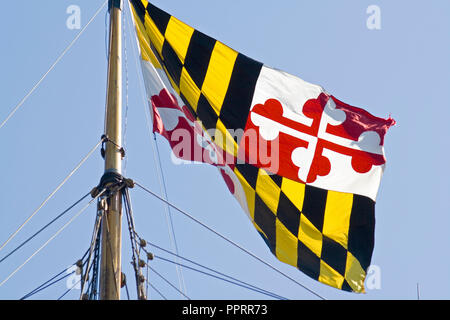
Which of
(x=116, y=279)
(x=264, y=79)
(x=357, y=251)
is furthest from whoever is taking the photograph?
(x=264, y=79)

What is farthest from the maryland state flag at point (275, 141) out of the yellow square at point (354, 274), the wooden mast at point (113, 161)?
the wooden mast at point (113, 161)

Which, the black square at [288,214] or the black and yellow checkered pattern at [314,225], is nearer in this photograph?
the black and yellow checkered pattern at [314,225]

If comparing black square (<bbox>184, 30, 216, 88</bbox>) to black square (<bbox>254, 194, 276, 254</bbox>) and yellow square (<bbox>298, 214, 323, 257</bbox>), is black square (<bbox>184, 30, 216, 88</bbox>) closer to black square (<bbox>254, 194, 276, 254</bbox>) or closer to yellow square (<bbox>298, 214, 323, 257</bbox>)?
black square (<bbox>254, 194, 276, 254</bbox>)

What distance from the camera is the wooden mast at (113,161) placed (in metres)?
12.1

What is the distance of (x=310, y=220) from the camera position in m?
14.8

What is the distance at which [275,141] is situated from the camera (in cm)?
1507

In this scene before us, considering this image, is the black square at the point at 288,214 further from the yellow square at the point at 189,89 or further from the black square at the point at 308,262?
the yellow square at the point at 189,89

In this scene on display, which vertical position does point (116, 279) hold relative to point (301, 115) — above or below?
below

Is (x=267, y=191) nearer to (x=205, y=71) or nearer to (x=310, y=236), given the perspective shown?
(x=310, y=236)

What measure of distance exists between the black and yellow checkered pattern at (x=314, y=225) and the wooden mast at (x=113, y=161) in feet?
7.79

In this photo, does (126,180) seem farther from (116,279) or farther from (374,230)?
(374,230)
